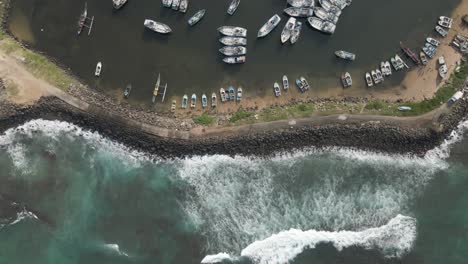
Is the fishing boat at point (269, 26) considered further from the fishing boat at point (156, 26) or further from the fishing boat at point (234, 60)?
the fishing boat at point (156, 26)

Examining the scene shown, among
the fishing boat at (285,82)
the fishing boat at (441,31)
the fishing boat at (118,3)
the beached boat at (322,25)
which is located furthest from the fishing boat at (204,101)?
the fishing boat at (441,31)

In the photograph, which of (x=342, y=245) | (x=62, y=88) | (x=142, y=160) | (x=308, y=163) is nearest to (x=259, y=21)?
(x=308, y=163)

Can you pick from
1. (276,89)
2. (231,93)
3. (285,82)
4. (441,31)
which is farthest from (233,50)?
(441,31)

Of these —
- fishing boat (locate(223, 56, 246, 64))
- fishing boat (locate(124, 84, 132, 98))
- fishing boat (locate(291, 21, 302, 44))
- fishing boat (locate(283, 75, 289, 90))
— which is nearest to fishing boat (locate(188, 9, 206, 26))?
fishing boat (locate(223, 56, 246, 64))

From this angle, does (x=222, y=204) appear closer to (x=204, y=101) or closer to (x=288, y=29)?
(x=204, y=101)

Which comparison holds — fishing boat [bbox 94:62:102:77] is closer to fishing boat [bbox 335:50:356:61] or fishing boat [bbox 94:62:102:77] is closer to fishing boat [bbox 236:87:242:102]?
fishing boat [bbox 236:87:242:102]

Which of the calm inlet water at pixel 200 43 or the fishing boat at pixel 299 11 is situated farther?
the calm inlet water at pixel 200 43
